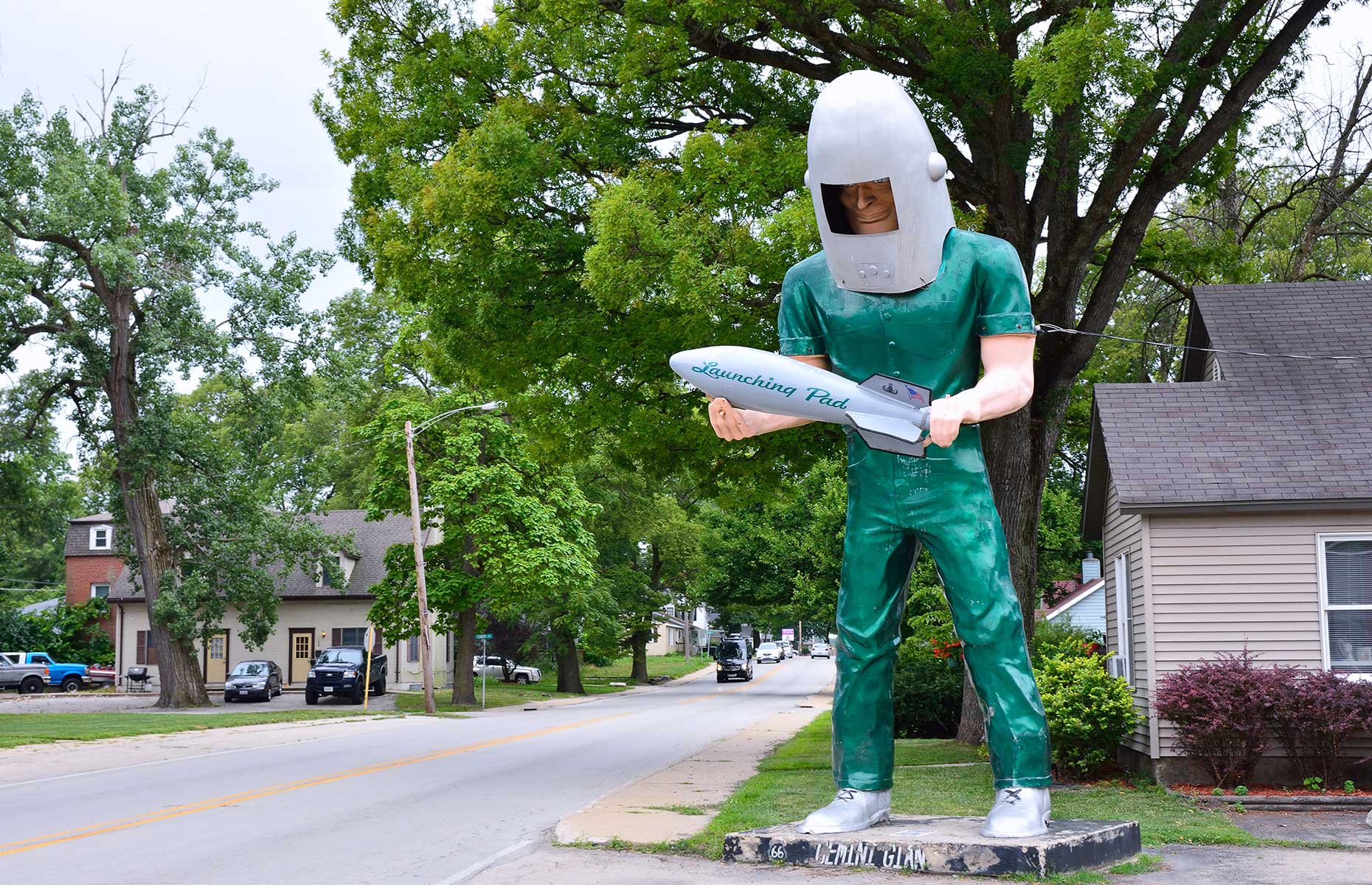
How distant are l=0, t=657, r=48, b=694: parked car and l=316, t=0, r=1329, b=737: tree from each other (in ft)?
119

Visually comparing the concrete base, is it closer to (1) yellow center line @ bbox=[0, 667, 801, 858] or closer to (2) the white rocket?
(2) the white rocket

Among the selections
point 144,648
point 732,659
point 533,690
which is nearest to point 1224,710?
point 533,690

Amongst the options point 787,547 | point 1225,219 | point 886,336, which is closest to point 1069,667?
point 886,336

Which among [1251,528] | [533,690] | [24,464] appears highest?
[24,464]

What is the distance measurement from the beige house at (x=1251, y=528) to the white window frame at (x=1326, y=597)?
0.6 inches

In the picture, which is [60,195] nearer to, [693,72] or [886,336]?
[693,72]

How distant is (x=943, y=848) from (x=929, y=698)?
1552cm

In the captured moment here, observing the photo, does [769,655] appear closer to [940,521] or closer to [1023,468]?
[1023,468]

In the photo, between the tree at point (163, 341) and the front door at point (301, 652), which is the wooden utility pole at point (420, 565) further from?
the front door at point (301, 652)

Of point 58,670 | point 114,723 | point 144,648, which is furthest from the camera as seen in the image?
point 144,648

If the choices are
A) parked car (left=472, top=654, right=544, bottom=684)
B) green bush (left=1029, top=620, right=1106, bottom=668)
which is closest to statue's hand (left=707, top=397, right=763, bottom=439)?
green bush (left=1029, top=620, right=1106, bottom=668)

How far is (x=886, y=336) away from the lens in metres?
7.26

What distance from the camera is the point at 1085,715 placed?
46.4 ft

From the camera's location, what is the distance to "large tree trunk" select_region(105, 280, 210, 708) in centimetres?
3192
